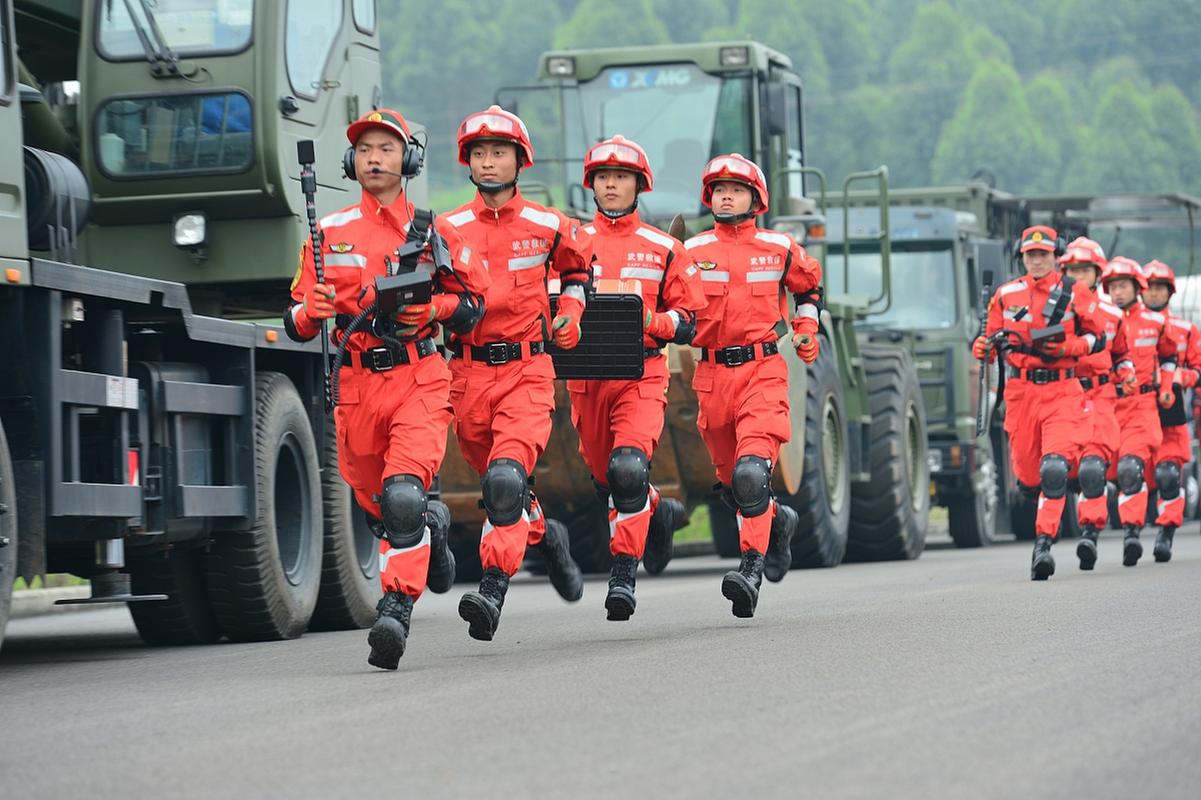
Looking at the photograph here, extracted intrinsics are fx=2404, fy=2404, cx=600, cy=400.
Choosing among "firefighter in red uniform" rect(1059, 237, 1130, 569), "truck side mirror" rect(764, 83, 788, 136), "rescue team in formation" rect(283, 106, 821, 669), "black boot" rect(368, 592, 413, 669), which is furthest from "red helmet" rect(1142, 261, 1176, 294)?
"black boot" rect(368, 592, 413, 669)

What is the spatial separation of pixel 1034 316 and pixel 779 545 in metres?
3.81

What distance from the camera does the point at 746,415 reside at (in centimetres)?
1117

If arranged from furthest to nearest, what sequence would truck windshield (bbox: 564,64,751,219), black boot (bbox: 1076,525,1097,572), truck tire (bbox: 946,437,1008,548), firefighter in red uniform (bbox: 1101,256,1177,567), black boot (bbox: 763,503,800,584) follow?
truck tire (bbox: 946,437,1008,548)
truck windshield (bbox: 564,64,751,219)
firefighter in red uniform (bbox: 1101,256,1177,567)
black boot (bbox: 1076,525,1097,572)
black boot (bbox: 763,503,800,584)

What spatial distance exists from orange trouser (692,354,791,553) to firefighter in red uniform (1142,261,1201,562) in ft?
20.8

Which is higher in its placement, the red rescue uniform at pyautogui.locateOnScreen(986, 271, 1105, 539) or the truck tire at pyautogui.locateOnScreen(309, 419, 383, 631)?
the red rescue uniform at pyautogui.locateOnScreen(986, 271, 1105, 539)

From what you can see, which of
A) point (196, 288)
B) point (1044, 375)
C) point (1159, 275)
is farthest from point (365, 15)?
point (1159, 275)

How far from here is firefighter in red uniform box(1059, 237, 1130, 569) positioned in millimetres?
15109

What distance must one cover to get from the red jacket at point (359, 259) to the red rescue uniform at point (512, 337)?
0.47 meters

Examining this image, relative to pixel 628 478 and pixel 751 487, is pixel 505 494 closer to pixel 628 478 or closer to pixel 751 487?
pixel 628 478

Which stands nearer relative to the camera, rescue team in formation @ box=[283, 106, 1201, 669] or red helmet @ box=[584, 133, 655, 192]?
rescue team in formation @ box=[283, 106, 1201, 669]

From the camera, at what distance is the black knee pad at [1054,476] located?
47.0 feet

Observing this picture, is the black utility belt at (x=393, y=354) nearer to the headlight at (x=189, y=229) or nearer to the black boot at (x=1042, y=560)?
the headlight at (x=189, y=229)

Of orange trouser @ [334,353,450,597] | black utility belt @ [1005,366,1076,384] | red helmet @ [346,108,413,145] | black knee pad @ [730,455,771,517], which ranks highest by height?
red helmet @ [346,108,413,145]

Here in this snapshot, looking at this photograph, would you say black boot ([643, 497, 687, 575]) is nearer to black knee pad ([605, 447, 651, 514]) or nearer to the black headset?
black knee pad ([605, 447, 651, 514])
